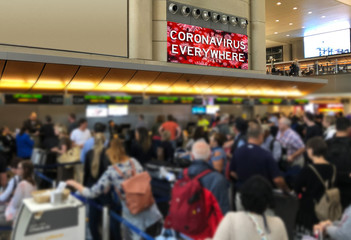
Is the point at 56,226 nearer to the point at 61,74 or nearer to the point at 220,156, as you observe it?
the point at 220,156

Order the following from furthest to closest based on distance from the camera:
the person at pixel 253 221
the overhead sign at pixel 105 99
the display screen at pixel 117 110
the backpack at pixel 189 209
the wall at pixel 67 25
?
the display screen at pixel 117 110 < the overhead sign at pixel 105 99 < the wall at pixel 67 25 < the backpack at pixel 189 209 < the person at pixel 253 221

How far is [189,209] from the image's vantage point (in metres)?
2.40

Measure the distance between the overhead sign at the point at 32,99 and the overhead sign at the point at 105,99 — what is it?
525 millimetres

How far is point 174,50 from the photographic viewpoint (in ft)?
34.4

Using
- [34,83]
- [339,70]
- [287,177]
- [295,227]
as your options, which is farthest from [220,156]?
[34,83]

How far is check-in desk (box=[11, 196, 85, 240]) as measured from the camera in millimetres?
2215

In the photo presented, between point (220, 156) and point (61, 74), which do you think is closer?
point (220, 156)

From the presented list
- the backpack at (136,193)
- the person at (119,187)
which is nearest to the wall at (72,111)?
the person at (119,187)

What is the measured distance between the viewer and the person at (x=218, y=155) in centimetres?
394

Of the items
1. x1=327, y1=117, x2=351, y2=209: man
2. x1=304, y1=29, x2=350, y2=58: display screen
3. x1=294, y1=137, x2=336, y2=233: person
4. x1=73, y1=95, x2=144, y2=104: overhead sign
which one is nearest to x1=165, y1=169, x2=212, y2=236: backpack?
x1=294, y1=137, x2=336, y2=233: person

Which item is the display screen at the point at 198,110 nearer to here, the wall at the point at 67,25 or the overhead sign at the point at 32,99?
the wall at the point at 67,25

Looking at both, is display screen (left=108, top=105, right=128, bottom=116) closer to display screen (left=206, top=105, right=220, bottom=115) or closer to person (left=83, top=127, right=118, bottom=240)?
display screen (left=206, top=105, right=220, bottom=115)

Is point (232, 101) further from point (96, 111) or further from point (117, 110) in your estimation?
point (96, 111)

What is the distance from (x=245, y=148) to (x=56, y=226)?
207 cm
